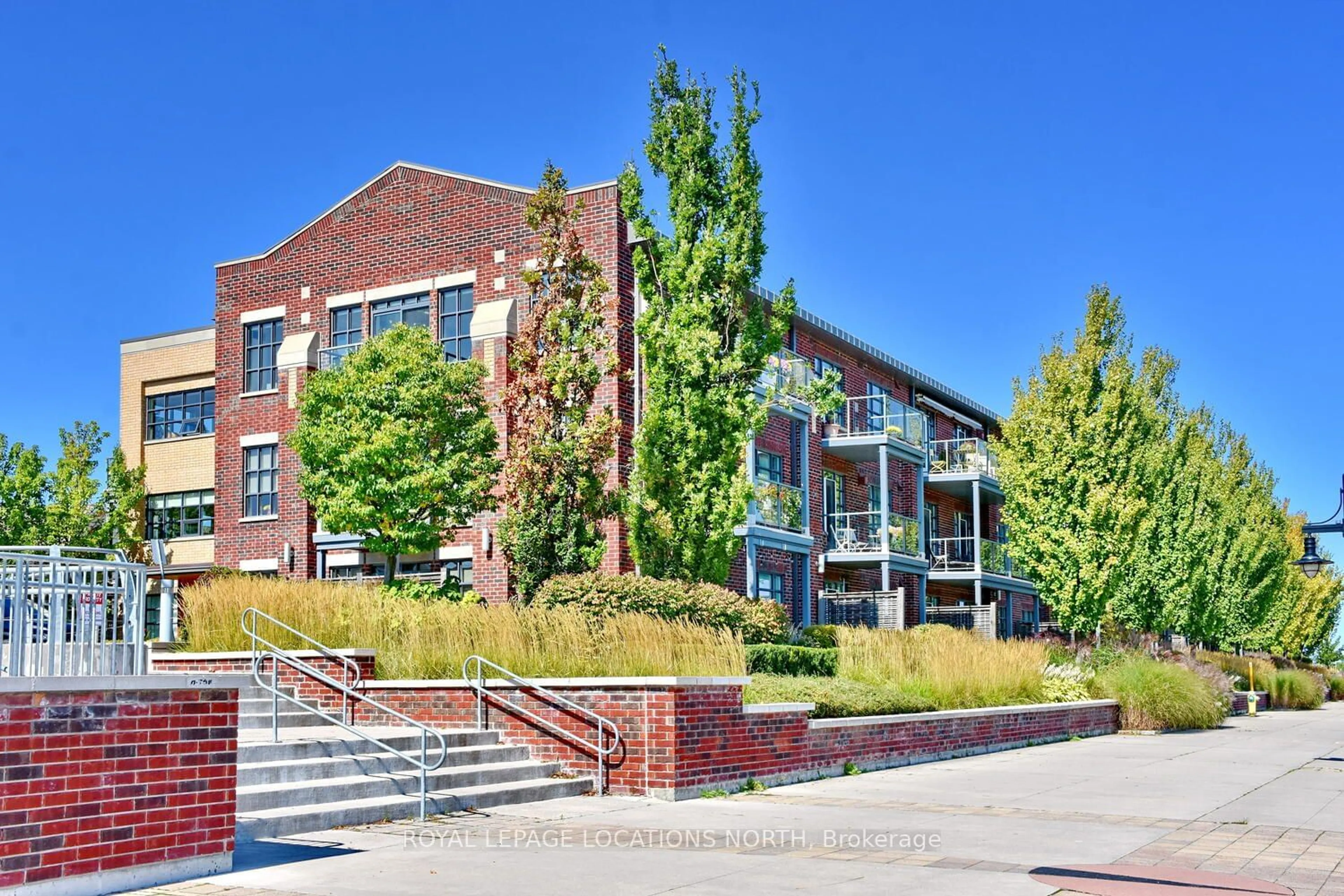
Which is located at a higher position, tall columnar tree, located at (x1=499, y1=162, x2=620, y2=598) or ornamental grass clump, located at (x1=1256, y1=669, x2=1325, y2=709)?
tall columnar tree, located at (x1=499, y1=162, x2=620, y2=598)

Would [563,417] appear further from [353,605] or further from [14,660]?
[14,660]

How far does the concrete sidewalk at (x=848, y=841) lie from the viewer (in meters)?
8.42

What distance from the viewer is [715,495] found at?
811 inches

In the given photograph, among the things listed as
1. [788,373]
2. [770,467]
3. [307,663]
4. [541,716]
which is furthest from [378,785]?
[770,467]

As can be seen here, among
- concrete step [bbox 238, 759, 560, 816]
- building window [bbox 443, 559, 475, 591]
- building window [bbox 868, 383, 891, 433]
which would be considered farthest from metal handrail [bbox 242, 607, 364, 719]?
building window [bbox 868, 383, 891, 433]

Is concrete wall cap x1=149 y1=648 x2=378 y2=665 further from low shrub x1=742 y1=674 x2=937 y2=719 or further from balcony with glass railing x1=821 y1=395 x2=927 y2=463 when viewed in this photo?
balcony with glass railing x1=821 y1=395 x2=927 y2=463

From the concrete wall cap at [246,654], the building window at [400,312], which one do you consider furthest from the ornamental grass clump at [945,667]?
the building window at [400,312]

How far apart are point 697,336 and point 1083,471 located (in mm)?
14108

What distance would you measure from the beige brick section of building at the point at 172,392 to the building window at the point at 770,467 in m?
13.1

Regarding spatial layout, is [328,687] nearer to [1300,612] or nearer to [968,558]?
[968,558]

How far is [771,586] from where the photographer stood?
30.3 metres

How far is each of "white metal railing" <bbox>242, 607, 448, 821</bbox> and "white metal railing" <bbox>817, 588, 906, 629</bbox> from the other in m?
18.4

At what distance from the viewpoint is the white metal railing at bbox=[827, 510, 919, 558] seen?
110 ft

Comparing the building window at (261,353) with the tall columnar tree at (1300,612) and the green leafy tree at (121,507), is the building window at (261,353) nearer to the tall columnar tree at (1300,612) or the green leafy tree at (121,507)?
the green leafy tree at (121,507)
